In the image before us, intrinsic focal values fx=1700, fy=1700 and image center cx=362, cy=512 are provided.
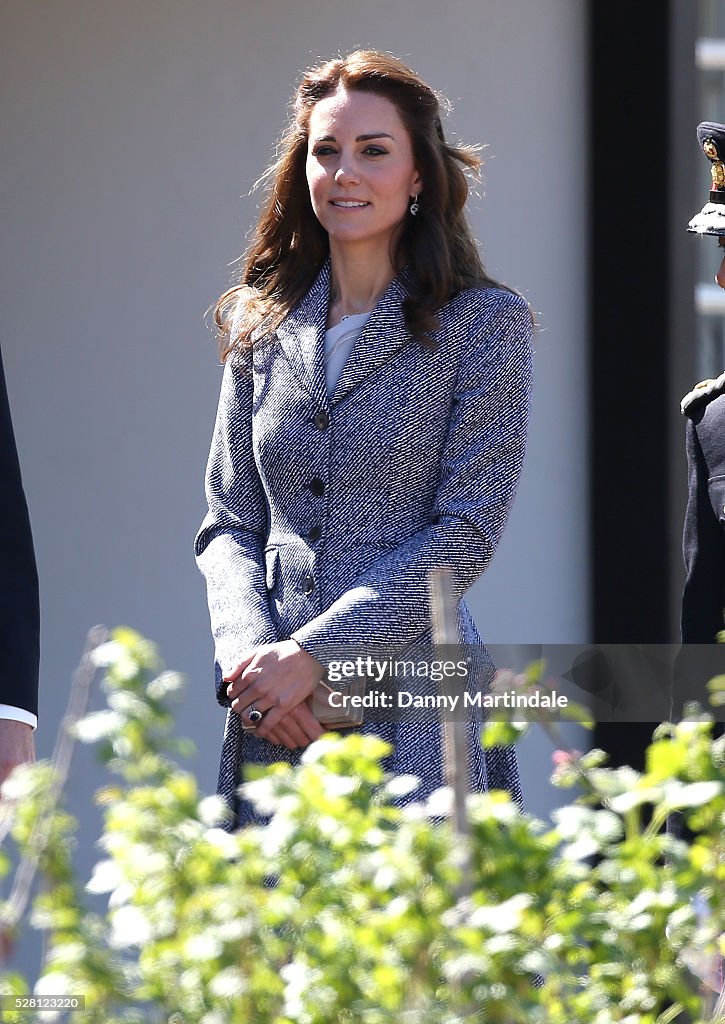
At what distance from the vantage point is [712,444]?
263cm

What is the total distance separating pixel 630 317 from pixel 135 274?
1.17 meters

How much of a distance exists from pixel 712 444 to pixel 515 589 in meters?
1.45

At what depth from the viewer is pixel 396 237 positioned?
266cm

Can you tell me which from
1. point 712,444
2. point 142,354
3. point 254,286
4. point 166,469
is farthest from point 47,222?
point 712,444

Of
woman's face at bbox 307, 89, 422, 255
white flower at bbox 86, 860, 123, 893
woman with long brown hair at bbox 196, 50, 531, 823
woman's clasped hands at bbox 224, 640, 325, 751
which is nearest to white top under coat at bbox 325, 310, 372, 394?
woman with long brown hair at bbox 196, 50, 531, 823

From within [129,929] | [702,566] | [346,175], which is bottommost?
[129,929]

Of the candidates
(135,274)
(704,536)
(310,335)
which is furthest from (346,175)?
(135,274)

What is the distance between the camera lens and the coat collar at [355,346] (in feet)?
8.23

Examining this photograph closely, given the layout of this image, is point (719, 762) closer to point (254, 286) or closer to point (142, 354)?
point (254, 286)

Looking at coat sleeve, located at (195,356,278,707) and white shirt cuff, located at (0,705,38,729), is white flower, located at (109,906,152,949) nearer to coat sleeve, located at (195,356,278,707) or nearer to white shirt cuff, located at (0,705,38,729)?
white shirt cuff, located at (0,705,38,729)

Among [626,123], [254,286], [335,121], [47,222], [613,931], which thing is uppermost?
[626,123]

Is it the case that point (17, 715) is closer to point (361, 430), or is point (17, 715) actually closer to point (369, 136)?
point (361, 430)

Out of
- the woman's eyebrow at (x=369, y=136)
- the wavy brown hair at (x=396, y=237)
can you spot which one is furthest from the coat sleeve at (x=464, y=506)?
the woman's eyebrow at (x=369, y=136)

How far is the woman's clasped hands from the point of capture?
93.2 inches
